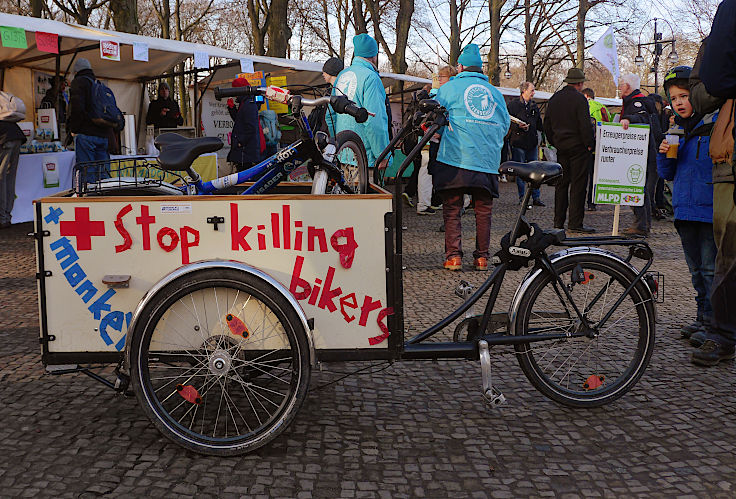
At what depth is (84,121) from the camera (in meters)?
9.58

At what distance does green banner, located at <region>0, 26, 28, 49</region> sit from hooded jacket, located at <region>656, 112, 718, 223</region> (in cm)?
809

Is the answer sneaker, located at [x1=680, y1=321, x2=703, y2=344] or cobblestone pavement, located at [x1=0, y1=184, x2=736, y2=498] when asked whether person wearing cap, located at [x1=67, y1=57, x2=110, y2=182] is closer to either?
cobblestone pavement, located at [x1=0, y1=184, x2=736, y2=498]

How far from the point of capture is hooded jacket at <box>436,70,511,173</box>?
21.4 feet

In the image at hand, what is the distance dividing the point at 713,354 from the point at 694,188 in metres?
1.01

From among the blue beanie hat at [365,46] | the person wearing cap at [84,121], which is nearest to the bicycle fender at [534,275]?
the blue beanie hat at [365,46]

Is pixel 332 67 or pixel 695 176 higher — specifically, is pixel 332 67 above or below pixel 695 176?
above

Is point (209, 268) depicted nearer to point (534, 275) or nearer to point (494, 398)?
point (494, 398)

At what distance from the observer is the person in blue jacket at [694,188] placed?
4449 mm

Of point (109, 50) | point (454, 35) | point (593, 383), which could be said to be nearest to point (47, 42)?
point (109, 50)

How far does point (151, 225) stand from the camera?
2982mm

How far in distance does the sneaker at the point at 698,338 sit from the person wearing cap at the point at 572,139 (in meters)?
4.91

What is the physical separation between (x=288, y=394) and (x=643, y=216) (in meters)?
7.59

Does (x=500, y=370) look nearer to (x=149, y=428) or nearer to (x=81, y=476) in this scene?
(x=149, y=428)

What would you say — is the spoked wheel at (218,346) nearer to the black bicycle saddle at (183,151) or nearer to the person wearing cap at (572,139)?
the black bicycle saddle at (183,151)
